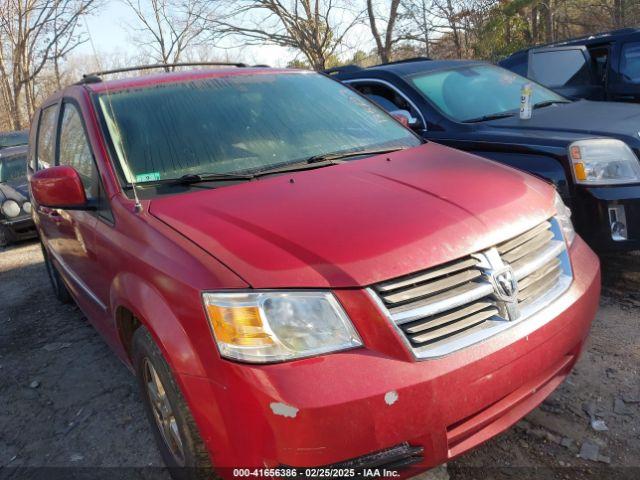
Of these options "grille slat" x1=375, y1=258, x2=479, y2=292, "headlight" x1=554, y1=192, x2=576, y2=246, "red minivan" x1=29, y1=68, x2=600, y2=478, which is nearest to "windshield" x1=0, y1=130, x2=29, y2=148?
"red minivan" x1=29, y1=68, x2=600, y2=478

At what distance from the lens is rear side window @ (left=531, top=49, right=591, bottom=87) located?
639 cm

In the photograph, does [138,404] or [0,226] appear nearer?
[138,404]

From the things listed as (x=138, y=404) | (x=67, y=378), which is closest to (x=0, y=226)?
(x=67, y=378)

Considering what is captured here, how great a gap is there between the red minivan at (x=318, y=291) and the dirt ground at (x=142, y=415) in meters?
0.32

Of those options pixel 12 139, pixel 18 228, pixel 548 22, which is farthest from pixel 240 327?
pixel 548 22

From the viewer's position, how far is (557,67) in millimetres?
6605

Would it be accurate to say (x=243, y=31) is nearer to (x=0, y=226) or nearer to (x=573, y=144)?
(x=0, y=226)

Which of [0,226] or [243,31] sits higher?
[243,31]

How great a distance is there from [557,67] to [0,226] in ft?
25.4

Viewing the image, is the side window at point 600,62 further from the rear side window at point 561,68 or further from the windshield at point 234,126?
the windshield at point 234,126

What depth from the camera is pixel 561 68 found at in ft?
21.5

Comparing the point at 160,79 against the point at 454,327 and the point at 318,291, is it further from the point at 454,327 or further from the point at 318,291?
the point at 454,327

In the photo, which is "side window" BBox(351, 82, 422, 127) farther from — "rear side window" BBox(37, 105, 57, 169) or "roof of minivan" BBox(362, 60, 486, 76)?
"rear side window" BBox(37, 105, 57, 169)

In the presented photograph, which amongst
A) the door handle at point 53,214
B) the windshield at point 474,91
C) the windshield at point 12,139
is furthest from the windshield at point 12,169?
the windshield at point 474,91
